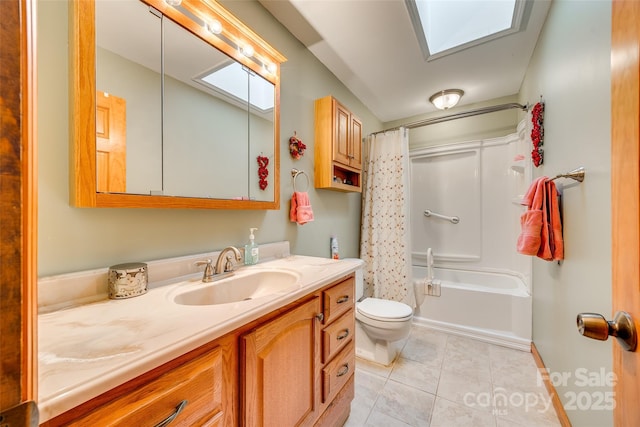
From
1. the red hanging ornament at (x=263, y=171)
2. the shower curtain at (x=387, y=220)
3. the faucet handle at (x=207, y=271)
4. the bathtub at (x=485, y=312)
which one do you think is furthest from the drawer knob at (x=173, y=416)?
the bathtub at (x=485, y=312)

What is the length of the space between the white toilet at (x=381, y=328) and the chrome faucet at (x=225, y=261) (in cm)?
111

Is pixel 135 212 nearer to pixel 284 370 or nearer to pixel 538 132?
pixel 284 370

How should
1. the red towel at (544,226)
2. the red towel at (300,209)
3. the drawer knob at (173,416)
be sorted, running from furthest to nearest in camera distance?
1. the red towel at (300,209)
2. the red towel at (544,226)
3. the drawer knob at (173,416)

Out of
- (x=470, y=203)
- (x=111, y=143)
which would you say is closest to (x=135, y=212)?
(x=111, y=143)

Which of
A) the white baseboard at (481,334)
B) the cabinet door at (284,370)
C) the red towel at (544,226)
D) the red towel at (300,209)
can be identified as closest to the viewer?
the cabinet door at (284,370)

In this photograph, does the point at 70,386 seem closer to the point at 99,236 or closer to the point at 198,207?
the point at 99,236

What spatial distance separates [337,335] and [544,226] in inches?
47.5

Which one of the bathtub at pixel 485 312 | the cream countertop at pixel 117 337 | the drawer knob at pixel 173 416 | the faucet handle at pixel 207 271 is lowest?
the bathtub at pixel 485 312

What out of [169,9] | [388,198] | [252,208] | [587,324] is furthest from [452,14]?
[587,324]

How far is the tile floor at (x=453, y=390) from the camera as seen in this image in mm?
1361

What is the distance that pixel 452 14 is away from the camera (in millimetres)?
1730

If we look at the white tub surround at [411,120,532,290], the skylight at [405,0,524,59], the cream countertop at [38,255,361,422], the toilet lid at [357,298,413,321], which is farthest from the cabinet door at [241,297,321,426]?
the white tub surround at [411,120,532,290]

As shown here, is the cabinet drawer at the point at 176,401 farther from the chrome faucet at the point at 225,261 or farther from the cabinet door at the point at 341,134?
the cabinet door at the point at 341,134

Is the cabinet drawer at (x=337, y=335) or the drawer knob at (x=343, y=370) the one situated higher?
the cabinet drawer at (x=337, y=335)
